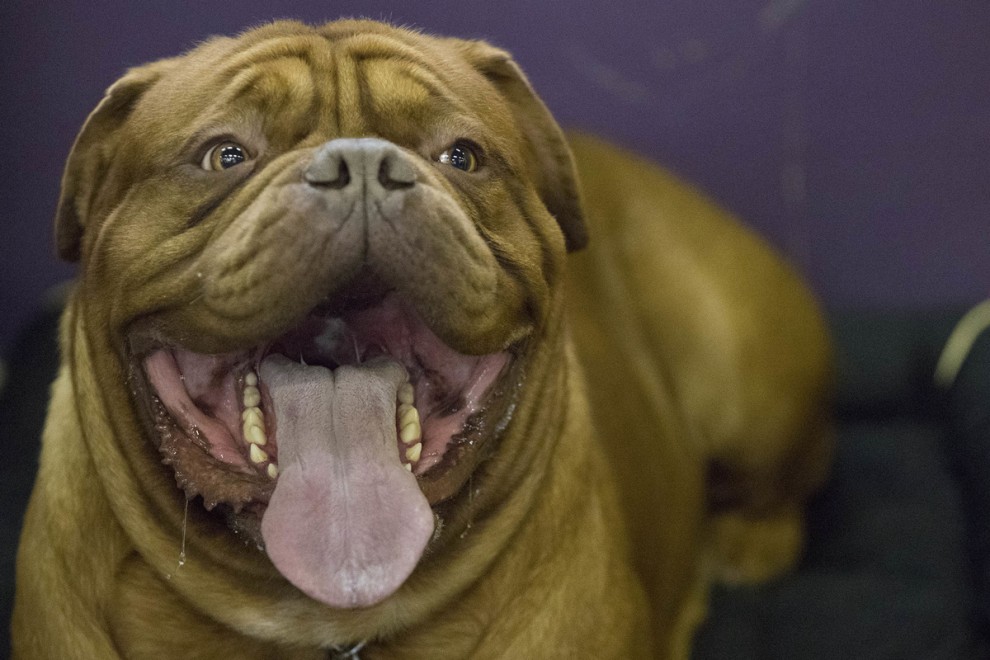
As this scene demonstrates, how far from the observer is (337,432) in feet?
4.94

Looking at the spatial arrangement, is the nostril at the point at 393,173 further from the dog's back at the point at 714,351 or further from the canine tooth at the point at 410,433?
the dog's back at the point at 714,351

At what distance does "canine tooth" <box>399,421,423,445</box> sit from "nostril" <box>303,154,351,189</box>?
325 mm

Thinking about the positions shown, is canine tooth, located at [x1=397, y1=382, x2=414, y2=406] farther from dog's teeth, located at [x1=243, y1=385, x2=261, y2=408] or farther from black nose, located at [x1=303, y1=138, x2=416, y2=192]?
black nose, located at [x1=303, y1=138, x2=416, y2=192]

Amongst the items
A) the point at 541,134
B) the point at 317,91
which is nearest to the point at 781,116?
the point at 541,134

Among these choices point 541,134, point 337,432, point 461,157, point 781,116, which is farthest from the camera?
point 781,116

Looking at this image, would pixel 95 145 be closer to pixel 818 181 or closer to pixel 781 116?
pixel 781 116

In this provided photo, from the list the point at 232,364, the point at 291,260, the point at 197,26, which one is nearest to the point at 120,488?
the point at 232,364

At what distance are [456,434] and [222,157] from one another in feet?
1.47

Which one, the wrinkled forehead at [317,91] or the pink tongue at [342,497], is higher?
the wrinkled forehead at [317,91]

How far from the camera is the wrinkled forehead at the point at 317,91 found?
156 centimetres

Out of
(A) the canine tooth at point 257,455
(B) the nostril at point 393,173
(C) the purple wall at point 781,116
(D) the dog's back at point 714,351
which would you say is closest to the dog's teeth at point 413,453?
(A) the canine tooth at point 257,455

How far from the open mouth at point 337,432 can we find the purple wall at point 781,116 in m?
1.12

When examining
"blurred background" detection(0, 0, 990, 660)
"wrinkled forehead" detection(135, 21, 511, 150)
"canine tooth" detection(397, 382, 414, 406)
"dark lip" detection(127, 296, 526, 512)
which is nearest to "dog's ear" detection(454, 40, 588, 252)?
"wrinkled forehead" detection(135, 21, 511, 150)

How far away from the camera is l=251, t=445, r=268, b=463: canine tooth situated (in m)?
1.51
